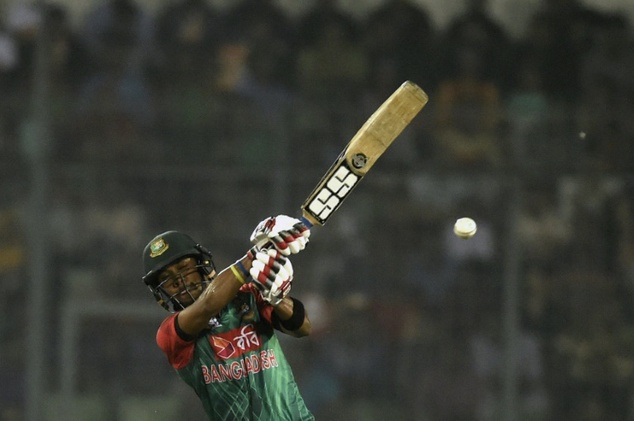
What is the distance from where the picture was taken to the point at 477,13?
27.0 ft

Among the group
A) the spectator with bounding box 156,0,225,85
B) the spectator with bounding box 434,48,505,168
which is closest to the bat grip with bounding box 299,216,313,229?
the spectator with bounding box 434,48,505,168

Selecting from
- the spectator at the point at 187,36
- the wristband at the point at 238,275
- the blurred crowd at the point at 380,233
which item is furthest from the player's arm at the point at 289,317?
the spectator at the point at 187,36

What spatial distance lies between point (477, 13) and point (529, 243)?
164 centimetres

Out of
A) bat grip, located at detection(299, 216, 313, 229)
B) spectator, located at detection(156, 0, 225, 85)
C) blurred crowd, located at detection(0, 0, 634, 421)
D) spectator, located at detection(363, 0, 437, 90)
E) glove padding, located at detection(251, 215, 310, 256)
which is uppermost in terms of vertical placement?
spectator, located at detection(156, 0, 225, 85)

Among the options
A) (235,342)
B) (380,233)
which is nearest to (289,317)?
(235,342)

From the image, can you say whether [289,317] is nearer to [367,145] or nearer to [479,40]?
[367,145]

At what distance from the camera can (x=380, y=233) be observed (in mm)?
7852

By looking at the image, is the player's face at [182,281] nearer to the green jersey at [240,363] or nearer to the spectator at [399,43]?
the green jersey at [240,363]

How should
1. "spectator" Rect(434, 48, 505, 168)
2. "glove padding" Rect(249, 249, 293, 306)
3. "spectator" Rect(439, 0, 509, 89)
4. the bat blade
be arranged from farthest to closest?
"spectator" Rect(439, 0, 509, 89), "spectator" Rect(434, 48, 505, 168), the bat blade, "glove padding" Rect(249, 249, 293, 306)

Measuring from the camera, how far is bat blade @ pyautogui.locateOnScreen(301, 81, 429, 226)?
414 centimetres

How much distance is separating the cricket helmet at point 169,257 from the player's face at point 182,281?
2cm

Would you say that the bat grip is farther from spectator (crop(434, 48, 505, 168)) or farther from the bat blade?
spectator (crop(434, 48, 505, 168))

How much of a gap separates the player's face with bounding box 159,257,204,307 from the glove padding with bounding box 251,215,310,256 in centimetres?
32

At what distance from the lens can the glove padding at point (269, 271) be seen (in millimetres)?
3797
